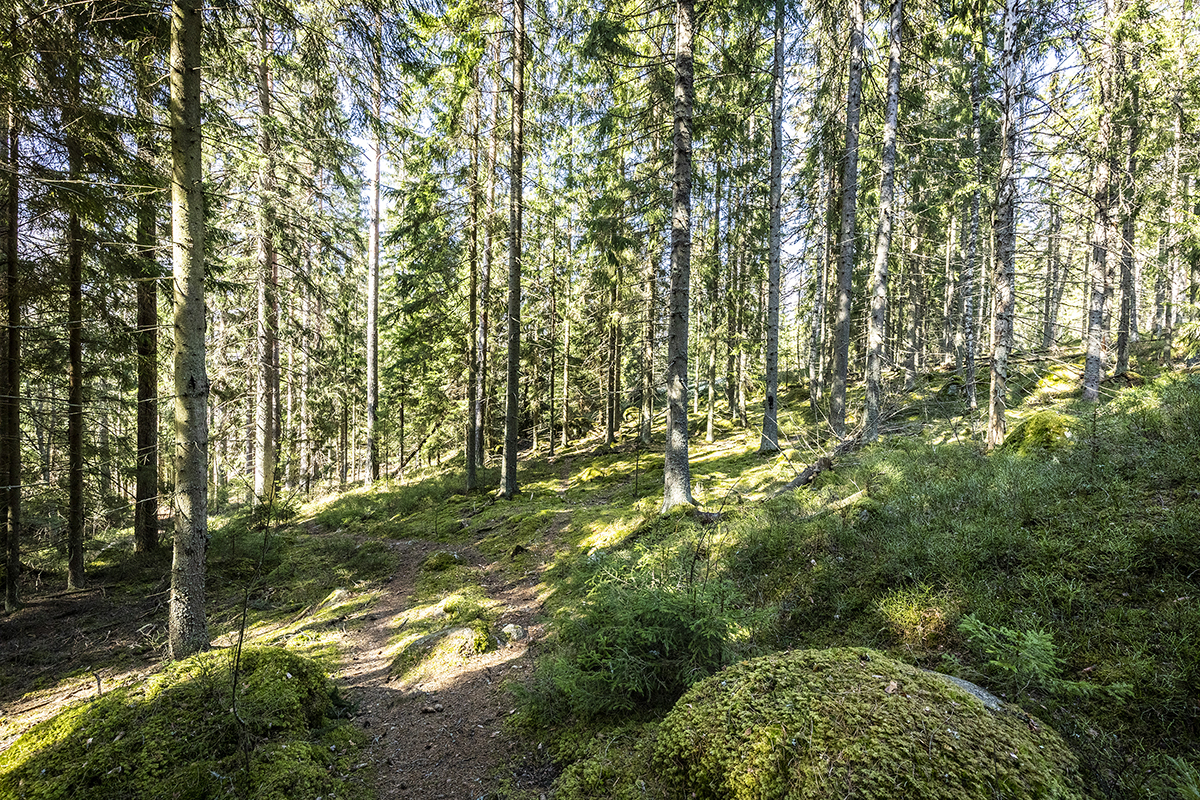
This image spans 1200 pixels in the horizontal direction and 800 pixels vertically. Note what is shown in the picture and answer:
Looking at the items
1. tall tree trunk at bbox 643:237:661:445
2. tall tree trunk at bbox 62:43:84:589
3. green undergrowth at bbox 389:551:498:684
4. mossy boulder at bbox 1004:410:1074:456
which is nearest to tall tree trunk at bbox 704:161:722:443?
tall tree trunk at bbox 643:237:661:445

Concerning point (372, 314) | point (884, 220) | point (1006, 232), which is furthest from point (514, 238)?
point (1006, 232)

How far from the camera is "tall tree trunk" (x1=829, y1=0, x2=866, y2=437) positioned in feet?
39.5

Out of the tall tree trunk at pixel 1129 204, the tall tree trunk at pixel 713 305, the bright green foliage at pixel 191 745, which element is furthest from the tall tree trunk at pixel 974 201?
the bright green foliage at pixel 191 745

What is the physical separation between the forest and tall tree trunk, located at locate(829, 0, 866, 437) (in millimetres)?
120

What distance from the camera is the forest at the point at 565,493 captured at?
2754 mm

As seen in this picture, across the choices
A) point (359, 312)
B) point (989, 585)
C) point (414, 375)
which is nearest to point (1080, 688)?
point (989, 585)

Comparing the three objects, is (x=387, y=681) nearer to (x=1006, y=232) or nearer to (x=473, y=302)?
(x=1006, y=232)

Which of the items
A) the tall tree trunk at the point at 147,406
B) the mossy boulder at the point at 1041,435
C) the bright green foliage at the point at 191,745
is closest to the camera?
the bright green foliage at the point at 191,745

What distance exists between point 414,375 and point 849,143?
21261 millimetres

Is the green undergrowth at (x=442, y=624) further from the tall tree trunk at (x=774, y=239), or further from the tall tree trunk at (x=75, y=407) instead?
the tall tree trunk at (x=774, y=239)

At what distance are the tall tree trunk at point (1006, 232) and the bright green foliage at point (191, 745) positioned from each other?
10011 millimetres

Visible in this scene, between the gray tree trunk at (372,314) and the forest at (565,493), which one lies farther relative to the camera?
the gray tree trunk at (372,314)

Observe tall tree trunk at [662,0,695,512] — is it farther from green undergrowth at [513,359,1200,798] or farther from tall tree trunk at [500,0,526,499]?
tall tree trunk at [500,0,526,499]

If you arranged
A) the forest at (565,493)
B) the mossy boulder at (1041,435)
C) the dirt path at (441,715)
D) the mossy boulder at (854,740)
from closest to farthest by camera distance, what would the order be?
1. the mossy boulder at (854,740)
2. the forest at (565,493)
3. the dirt path at (441,715)
4. the mossy boulder at (1041,435)
